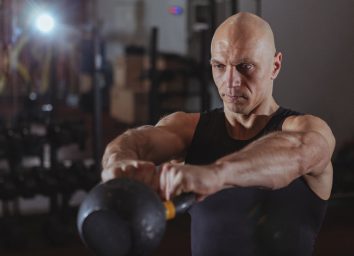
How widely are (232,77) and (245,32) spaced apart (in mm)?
105

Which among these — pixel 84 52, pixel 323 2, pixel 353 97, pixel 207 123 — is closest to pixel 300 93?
pixel 353 97

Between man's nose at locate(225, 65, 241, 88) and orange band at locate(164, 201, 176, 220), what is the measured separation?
18.3 inches

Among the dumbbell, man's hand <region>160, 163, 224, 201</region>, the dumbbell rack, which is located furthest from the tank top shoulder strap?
the dumbbell rack

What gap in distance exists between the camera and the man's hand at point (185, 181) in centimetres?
77

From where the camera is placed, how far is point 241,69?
117 centimetres

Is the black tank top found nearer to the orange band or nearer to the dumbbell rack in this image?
the orange band

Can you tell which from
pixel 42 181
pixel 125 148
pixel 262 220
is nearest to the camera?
pixel 125 148

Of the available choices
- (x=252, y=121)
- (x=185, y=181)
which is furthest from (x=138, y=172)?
(x=252, y=121)

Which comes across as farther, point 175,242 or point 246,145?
point 175,242

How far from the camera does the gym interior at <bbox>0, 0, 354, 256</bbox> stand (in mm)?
1773

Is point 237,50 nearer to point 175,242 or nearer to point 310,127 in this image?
point 310,127

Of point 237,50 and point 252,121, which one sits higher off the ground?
point 237,50

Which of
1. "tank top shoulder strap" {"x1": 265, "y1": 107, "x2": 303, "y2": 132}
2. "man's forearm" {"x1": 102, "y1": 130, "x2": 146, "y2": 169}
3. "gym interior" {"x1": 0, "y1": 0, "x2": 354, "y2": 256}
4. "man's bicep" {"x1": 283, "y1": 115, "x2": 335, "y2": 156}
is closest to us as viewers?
"man's forearm" {"x1": 102, "y1": 130, "x2": 146, "y2": 169}

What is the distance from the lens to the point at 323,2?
1615 mm
